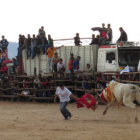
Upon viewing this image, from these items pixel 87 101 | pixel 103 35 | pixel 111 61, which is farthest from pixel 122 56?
pixel 87 101

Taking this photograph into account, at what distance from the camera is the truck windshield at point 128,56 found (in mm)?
21031

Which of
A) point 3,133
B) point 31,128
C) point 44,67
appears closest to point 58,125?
point 31,128

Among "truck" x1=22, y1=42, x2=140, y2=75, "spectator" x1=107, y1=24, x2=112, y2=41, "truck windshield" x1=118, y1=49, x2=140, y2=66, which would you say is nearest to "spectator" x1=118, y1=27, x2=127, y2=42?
"truck" x1=22, y1=42, x2=140, y2=75

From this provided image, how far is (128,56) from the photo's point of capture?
21094mm

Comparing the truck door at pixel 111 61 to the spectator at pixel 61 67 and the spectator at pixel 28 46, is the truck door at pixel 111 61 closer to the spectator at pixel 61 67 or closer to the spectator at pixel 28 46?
the spectator at pixel 61 67

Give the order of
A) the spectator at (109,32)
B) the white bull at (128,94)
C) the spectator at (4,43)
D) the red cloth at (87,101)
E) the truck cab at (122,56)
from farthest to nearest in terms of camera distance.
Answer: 1. the spectator at (4,43)
2. the spectator at (109,32)
3. the truck cab at (122,56)
4. the red cloth at (87,101)
5. the white bull at (128,94)

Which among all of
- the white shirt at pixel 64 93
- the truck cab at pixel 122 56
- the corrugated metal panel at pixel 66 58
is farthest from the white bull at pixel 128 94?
the corrugated metal panel at pixel 66 58

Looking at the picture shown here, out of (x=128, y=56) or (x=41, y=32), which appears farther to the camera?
(x=41, y=32)

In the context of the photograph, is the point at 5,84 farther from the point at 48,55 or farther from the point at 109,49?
the point at 109,49

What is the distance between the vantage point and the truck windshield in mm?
21031

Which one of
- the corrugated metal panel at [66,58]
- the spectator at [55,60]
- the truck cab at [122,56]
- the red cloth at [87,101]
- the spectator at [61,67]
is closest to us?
the red cloth at [87,101]

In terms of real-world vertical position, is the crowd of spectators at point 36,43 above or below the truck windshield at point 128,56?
above

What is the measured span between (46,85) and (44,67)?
68.9 inches

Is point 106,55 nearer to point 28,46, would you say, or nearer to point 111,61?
point 111,61
